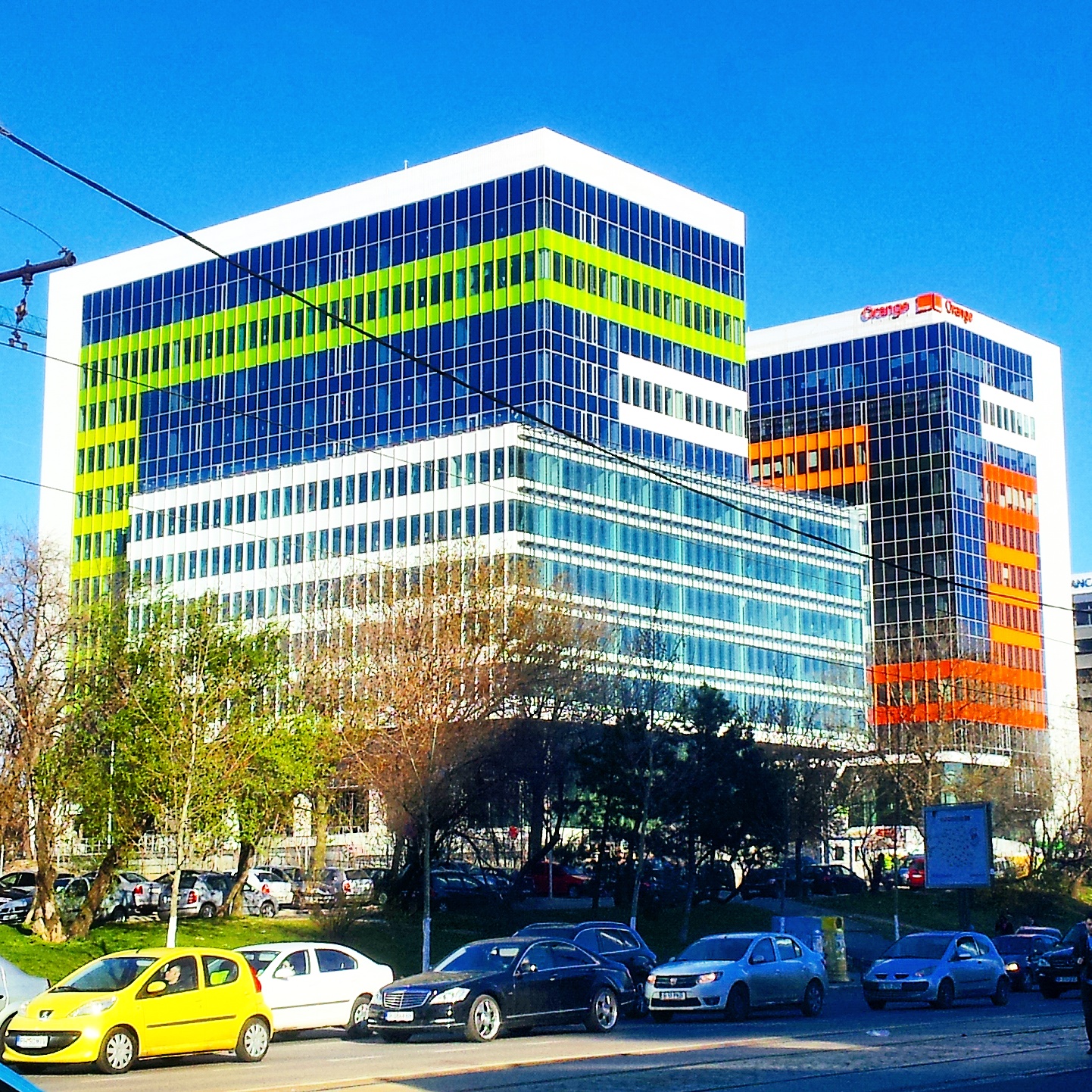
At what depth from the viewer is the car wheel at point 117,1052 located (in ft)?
67.6

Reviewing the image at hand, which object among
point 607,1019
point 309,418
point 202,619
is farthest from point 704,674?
point 607,1019

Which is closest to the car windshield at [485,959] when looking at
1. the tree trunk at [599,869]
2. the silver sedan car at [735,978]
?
the silver sedan car at [735,978]

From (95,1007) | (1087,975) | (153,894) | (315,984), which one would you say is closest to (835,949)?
(153,894)

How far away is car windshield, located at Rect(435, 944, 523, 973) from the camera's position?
24953 mm

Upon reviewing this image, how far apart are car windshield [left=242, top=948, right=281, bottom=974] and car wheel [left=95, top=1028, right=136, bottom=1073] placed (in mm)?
5940

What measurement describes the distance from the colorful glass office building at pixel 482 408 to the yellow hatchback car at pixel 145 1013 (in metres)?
60.0

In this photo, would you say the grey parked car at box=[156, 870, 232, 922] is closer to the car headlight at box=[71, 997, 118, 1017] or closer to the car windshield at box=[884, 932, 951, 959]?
the car windshield at box=[884, 932, 951, 959]

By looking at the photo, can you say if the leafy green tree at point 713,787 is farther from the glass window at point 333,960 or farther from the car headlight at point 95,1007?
the car headlight at point 95,1007

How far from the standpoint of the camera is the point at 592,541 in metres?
88.4

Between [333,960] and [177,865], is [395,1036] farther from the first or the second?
[177,865]

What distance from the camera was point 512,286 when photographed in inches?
3652

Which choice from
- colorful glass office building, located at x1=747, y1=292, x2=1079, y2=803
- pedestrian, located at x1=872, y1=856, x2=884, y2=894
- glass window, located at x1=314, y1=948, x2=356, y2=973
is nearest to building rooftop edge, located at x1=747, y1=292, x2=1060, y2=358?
colorful glass office building, located at x1=747, y1=292, x2=1079, y2=803

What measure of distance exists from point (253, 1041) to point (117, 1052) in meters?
1.95

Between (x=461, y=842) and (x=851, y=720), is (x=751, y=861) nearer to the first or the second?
(x=461, y=842)
